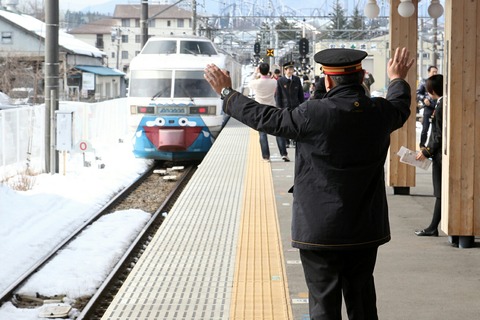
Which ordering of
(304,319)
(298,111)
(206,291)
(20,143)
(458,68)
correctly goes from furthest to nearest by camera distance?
(20,143)
(458,68)
(206,291)
(304,319)
(298,111)

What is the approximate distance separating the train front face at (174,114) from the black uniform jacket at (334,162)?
17.3m

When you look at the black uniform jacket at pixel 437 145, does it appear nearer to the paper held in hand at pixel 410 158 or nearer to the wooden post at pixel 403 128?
the paper held in hand at pixel 410 158

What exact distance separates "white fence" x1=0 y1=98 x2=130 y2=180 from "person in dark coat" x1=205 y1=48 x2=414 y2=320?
15.3m

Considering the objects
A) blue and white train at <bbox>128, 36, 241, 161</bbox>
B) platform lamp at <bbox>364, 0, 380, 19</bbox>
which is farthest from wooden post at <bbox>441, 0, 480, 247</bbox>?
blue and white train at <bbox>128, 36, 241, 161</bbox>

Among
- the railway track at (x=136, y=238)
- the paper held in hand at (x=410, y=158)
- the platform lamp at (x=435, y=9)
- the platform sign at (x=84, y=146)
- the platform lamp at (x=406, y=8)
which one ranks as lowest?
the railway track at (x=136, y=238)

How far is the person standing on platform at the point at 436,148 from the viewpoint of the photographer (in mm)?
9742

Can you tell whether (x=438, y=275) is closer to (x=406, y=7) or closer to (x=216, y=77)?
(x=216, y=77)

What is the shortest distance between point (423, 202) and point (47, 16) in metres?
9.62

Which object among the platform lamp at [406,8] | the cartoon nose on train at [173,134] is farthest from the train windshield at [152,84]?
the platform lamp at [406,8]

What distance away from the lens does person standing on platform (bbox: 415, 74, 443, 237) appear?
32.0ft

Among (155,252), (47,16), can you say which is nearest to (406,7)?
(155,252)

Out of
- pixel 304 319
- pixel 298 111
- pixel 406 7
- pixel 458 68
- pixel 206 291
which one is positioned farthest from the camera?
pixel 406 7

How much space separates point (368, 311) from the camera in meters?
5.11

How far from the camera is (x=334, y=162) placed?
16.4 feet
